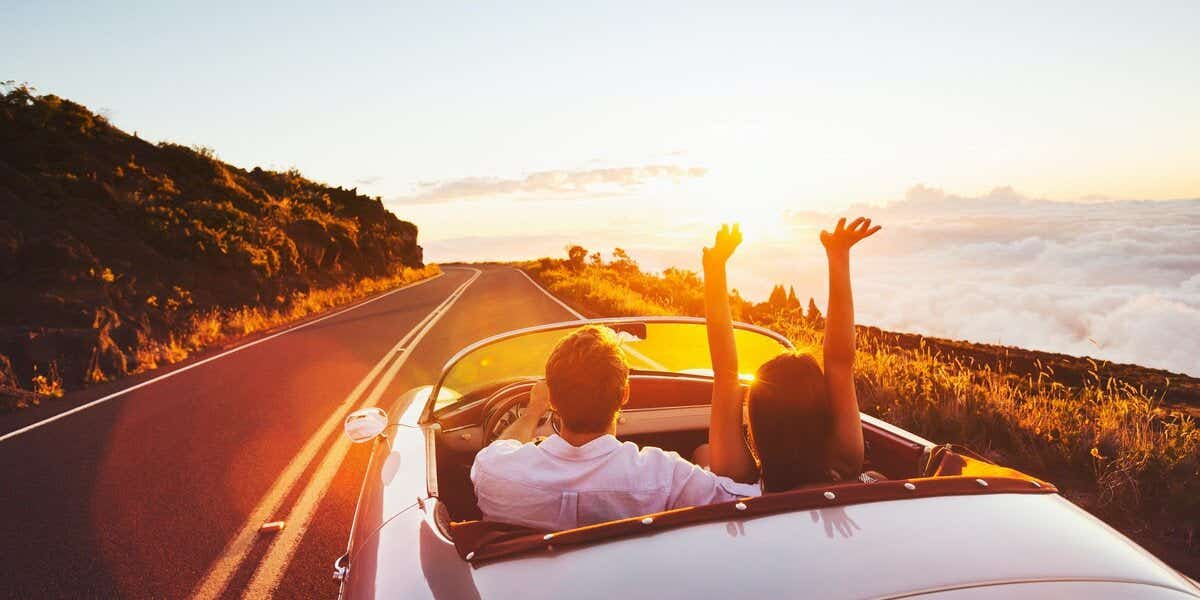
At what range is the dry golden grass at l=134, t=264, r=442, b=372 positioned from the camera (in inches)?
459

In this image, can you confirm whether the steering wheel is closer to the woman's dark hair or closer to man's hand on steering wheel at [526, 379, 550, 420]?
man's hand on steering wheel at [526, 379, 550, 420]

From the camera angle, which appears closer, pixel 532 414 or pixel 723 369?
pixel 723 369

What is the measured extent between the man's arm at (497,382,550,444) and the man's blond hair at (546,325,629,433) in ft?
2.15

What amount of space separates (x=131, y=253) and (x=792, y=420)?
22961 millimetres

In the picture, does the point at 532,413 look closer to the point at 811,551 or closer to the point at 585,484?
the point at 585,484

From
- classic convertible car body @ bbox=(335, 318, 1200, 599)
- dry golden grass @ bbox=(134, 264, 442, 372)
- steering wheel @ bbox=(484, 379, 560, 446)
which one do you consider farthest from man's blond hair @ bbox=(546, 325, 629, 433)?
dry golden grass @ bbox=(134, 264, 442, 372)

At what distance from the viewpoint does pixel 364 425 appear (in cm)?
268

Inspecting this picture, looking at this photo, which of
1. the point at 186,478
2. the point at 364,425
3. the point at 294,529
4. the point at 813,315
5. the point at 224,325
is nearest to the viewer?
the point at 364,425

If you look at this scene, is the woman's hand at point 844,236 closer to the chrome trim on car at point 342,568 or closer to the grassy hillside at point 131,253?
the chrome trim on car at point 342,568

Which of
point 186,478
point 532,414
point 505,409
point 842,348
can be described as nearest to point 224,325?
point 186,478

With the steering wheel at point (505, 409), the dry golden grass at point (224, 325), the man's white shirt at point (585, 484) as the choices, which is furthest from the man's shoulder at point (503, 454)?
the dry golden grass at point (224, 325)

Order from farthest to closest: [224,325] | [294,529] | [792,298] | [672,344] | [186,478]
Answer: [792,298] → [224,325] → [186,478] → [294,529] → [672,344]

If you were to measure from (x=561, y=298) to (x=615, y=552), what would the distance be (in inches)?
867

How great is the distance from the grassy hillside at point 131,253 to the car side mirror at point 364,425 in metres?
8.79
